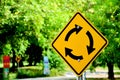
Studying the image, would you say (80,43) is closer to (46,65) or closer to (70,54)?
(70,54)

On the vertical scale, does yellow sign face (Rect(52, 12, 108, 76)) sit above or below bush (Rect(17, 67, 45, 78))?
above

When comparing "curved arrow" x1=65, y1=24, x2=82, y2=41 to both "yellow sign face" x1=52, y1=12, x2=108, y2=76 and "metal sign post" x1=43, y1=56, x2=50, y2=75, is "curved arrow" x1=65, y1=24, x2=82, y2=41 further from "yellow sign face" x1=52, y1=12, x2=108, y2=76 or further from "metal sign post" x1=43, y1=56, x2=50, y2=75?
"metal sign post" x1=43, y1=56, x2=50, y2=75

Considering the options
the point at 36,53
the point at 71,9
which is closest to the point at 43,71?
the point at 36,53

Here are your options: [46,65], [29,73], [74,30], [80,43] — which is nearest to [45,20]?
[74,30]

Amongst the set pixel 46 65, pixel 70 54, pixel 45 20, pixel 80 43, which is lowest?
pixel 46 65

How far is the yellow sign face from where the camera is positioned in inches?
281

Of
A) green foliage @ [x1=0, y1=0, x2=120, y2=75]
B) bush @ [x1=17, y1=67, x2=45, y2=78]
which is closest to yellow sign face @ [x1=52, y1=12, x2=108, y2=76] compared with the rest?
green foliage @ [x1=0, y1=0, x2=120, y2=75]

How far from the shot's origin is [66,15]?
22.8 m

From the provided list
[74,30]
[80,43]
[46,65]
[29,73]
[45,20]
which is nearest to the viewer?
[80,43]

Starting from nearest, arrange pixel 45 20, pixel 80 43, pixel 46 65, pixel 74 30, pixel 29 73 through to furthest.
Result: pixel 80 43 → pixel 74 30 → pixel 45 20 → pixel 46 65 → pixel 29 73

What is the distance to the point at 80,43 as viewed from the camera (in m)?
7.17

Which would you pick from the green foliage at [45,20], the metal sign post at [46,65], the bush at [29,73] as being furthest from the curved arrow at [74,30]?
the bush at [29,73]

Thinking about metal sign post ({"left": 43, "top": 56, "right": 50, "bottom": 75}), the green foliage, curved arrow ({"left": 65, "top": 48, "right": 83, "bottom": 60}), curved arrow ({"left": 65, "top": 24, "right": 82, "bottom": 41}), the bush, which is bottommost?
the bush

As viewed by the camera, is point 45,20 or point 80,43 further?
point 45,20
